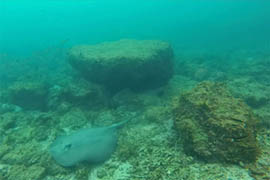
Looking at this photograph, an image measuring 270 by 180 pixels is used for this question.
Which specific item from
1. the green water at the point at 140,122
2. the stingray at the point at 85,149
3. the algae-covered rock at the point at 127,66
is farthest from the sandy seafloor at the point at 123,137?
the algae-covered rock at the point at 127,66

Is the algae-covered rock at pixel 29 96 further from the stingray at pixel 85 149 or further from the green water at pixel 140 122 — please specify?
the stingray at pixel 85 149

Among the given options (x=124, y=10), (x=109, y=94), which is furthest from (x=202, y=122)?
(x=124, y=10)

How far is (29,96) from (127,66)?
575 cm

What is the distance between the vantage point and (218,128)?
11.4 ft

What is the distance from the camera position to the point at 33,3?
3147 inches

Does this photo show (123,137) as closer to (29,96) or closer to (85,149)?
(85,149)

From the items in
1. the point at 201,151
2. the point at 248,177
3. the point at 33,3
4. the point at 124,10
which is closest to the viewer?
the point at 248,177

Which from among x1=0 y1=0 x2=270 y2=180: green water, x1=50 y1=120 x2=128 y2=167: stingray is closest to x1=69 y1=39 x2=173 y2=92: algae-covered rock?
x1=0 y1=0 x2=270 y2=180: green water

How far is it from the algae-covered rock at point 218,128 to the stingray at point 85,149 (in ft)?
7.44

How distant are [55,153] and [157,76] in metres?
6.11

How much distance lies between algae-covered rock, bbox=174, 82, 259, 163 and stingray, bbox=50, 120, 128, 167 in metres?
2.27

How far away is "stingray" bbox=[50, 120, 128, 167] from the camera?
14.1 feet

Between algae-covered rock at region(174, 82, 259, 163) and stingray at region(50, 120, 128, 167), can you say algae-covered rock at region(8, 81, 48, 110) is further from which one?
algae-covered rock at region(174, 82, 259, 163)

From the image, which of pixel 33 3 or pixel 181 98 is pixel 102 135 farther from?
pixel 33 3
